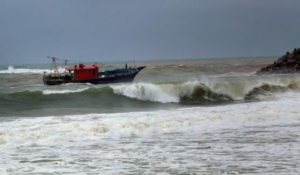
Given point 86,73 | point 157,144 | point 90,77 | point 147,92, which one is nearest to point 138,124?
point 157,144

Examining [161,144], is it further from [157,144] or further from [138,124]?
[138,124]

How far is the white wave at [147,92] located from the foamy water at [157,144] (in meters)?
13.2

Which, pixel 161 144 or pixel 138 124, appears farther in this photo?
pixel 138 124

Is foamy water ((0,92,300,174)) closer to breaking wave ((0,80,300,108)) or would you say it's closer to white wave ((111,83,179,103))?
breaking wave ((0,80,300,108))

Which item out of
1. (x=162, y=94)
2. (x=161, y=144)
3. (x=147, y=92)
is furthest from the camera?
(x=147, y=92)

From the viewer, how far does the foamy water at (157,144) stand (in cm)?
911

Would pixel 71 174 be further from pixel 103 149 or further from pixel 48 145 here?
pixel 48 145

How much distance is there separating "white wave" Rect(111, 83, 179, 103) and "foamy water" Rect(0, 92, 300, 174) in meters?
13.2

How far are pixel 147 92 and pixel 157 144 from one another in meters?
19.6

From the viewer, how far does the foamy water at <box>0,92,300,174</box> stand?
9.11 m

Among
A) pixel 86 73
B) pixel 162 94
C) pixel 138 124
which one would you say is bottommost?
pixel 162 94

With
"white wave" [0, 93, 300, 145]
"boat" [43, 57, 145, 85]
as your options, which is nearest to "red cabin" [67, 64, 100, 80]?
"boat" [43, 57, 145, 85]

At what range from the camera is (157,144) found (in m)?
11.5

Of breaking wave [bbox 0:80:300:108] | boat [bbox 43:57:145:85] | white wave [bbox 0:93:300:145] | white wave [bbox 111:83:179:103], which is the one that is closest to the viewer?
white wave [bbox 0:93:300:145]
